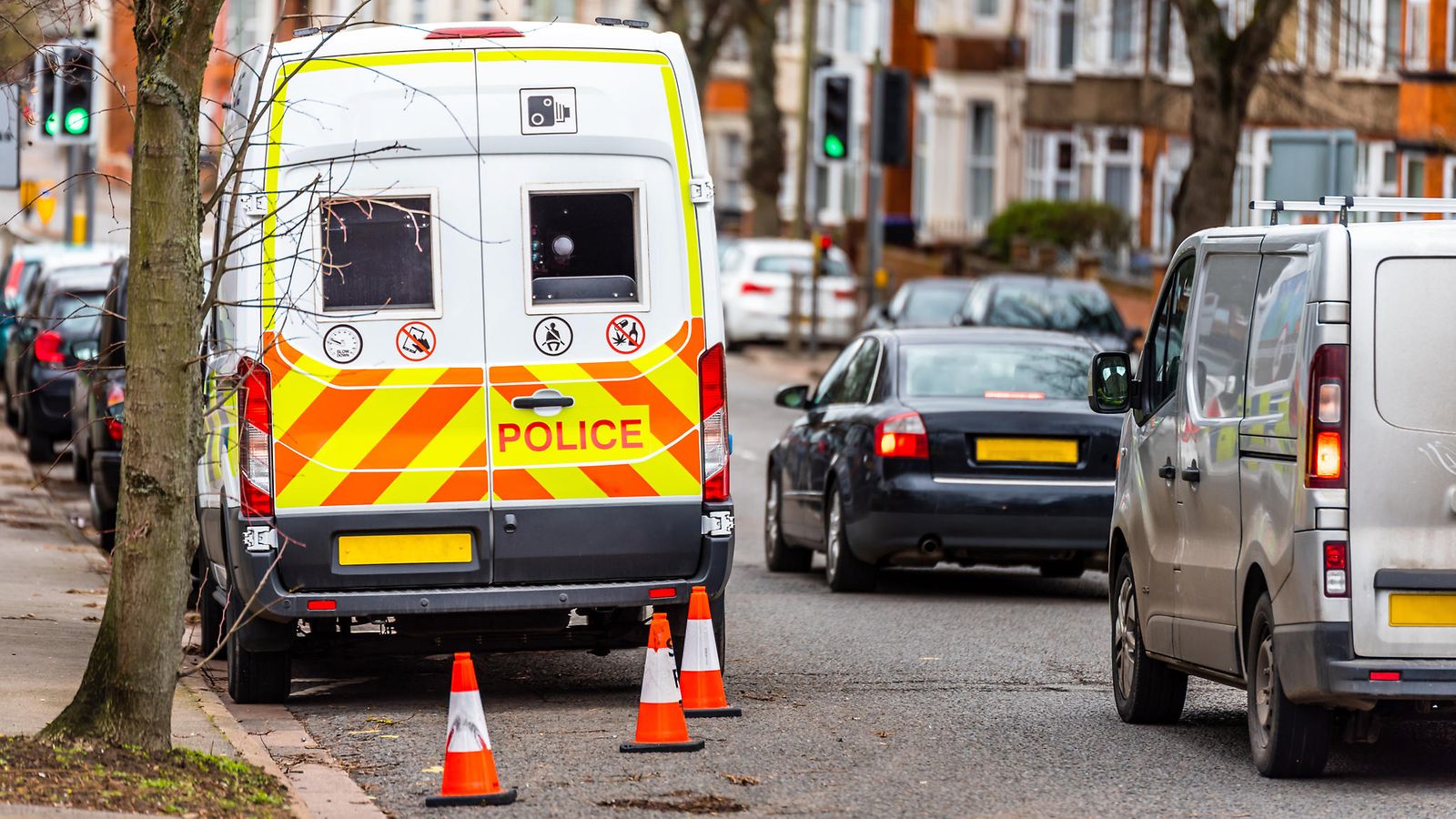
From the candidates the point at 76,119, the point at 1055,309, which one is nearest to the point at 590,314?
the point at 76,119

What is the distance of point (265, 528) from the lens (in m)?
9.59

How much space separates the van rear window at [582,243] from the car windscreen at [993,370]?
466cm

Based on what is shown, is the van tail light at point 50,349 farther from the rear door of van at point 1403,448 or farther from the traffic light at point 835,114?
the rear door of van at point 1403,448

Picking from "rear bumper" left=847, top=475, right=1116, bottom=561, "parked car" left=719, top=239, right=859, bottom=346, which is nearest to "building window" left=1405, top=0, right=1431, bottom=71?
"parked car" left=719, top=239, right=859, bottom=346

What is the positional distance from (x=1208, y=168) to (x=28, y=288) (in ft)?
42.3

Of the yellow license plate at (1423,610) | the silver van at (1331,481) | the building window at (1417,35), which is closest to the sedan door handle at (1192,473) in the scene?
the silver van at (1331,481)

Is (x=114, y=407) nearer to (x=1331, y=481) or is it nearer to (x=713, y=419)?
(x=713, y=419)

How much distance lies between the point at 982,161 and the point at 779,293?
22.7 metres

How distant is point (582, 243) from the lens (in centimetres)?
986

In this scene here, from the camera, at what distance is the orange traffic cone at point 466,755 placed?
772 centimetres

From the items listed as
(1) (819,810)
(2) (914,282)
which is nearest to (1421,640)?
(1) (819,810)

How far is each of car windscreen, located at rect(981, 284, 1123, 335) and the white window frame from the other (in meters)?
16.1

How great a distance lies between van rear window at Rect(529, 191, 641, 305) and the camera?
32.3ft

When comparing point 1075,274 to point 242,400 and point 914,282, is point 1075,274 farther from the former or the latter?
point 242,400
